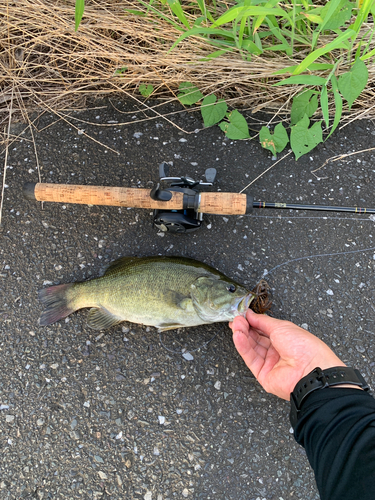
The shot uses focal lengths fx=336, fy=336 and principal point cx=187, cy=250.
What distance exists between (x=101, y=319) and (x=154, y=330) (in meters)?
0.46

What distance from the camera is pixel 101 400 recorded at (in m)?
2.85

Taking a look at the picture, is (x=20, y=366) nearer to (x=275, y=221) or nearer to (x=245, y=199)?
(x=245, y=199)

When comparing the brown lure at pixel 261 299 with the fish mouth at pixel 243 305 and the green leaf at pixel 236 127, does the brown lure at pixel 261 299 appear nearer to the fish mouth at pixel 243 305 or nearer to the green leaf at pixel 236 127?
the fish mouth at pixel 243 305

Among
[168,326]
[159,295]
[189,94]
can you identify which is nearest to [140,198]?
[159,295]

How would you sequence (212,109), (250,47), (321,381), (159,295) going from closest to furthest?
1. (321,381)
2. (159,295)
3. (250,47)
4. (212,109)

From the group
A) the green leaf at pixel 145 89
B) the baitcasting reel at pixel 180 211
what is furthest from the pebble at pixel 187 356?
the green leaf at pixel 145 89

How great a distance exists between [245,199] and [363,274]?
1.37 meters

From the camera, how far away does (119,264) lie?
2826 millimetres

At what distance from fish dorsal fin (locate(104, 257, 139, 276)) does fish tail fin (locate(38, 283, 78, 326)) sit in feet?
1.12

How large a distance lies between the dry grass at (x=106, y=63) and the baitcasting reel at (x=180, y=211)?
1.08 m

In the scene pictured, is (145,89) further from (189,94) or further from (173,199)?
(173,199)

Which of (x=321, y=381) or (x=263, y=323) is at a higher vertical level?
(x=321, y=381)

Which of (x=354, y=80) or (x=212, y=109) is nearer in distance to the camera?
(x=354, y=80)

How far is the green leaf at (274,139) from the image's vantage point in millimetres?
3062
